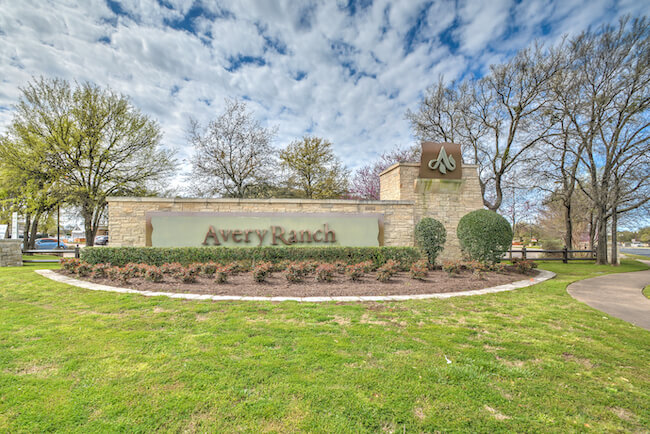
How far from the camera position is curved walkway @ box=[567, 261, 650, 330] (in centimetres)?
500

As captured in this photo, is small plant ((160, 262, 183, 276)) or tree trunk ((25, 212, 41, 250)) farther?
tree trunk ((25, 212, 41, 250))

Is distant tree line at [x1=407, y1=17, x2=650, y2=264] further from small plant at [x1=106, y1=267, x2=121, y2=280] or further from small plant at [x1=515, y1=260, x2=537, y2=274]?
small plant at [x1=106, y1=267, x2=121, y2=280]

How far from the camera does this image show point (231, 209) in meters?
10.4

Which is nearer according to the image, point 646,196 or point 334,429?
point 334,429

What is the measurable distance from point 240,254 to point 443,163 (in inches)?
347

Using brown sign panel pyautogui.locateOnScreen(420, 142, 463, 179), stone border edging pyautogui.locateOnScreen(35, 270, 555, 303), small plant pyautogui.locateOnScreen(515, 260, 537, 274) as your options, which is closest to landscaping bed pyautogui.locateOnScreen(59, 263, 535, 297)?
stone border edging pyautogui.locateOnScreen(35, 270, 555, 303)

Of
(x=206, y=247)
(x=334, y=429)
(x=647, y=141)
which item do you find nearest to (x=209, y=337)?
(x=334, y=429)

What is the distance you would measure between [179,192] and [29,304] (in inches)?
661

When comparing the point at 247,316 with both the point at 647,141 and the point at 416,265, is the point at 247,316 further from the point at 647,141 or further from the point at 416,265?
the point at 647,141

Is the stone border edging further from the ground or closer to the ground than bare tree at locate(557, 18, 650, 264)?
closer to the ground

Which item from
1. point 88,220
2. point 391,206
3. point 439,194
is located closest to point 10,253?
point 88,220

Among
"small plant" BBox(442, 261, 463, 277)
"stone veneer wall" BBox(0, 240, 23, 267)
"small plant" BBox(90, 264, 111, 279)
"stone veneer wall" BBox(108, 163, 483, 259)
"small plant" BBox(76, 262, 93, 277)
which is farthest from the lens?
"stone veneer wall" BBox(0, 240, 23, 267)

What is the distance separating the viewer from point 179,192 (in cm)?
2078

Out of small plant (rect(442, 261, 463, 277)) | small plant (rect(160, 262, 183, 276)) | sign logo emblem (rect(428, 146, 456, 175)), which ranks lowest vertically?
small plant (rect(442, 261, 463, 277))
